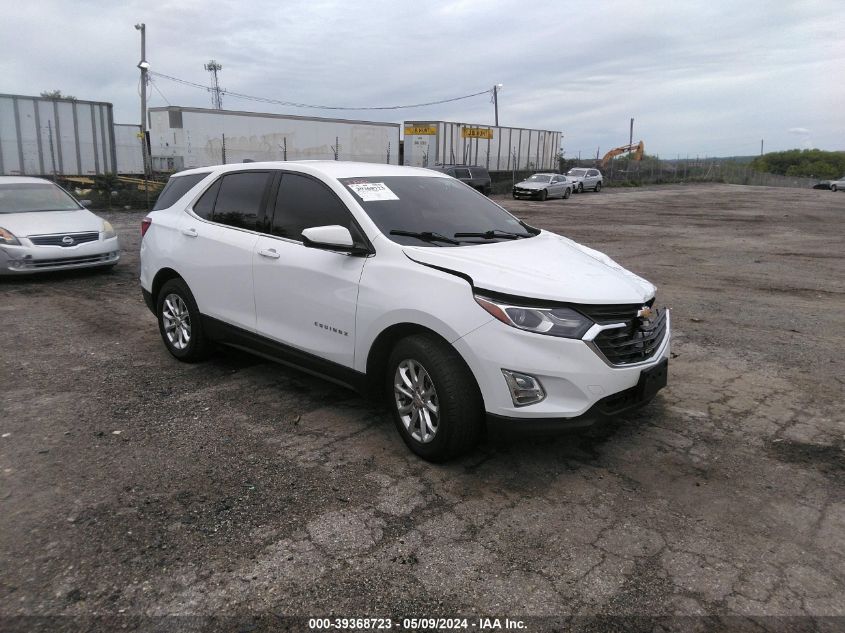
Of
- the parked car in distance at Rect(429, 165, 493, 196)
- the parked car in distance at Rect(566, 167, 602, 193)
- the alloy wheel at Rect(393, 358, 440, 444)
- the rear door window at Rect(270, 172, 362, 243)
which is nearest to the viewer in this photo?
the alloy wheel at Rect(393, 358, 440, 444)

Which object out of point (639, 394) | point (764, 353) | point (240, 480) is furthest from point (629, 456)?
point (764, 353)

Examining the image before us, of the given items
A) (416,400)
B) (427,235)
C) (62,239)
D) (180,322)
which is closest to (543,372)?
(416,400)

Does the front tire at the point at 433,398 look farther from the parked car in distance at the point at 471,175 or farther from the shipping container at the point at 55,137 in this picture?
the parked car in distance at the point at 471,175

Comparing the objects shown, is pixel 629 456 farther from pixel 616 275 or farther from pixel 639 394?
pixel 616 275

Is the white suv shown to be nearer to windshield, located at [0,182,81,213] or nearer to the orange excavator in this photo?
windshield, located at [0,182,81,213]

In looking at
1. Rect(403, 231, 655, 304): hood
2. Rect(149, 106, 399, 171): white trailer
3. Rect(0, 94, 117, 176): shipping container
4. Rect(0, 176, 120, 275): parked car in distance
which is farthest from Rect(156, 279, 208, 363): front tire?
Rect(149, 106, 399, 171): white trailer

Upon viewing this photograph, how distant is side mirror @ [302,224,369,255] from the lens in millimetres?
3949

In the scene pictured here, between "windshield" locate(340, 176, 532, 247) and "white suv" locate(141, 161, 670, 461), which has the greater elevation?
"windshield" locate(340, 176, 532, 247)

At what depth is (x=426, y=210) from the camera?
14.6 feet

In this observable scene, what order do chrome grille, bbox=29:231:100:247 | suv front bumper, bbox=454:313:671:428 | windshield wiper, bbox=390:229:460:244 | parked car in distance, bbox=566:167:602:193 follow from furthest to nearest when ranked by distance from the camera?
parked car in distance, bbox=566:167:602:193, chrome grille, bbox=29:231:100:247, windshield wiper, bbox=390:229:460:244, suv front bumper, bbox=454:313:671:428

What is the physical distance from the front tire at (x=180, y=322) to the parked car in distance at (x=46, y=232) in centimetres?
426

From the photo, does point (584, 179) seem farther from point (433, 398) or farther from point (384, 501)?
point (384, 501)

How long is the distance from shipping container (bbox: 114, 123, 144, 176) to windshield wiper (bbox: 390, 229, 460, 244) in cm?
2781

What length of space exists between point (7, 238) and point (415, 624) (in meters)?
8.75
